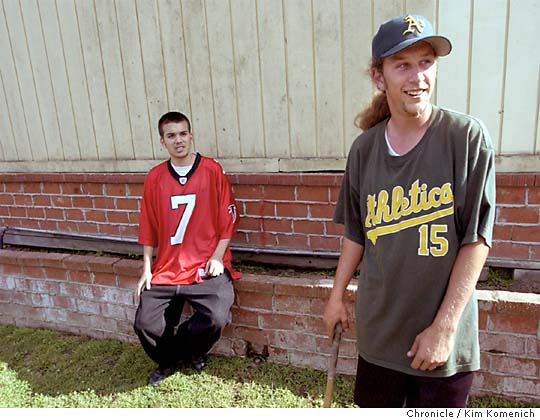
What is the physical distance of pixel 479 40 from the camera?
2377mm

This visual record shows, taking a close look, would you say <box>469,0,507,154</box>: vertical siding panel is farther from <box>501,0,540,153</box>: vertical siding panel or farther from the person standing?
the person standing

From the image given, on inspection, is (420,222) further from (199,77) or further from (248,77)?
(199,77)

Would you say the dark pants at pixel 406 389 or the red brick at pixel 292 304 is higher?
the dark pants at pixel 406 389

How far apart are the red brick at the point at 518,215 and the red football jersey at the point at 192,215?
1610 mm

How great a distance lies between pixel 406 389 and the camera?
174 cm

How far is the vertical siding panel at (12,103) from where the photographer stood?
3.49m

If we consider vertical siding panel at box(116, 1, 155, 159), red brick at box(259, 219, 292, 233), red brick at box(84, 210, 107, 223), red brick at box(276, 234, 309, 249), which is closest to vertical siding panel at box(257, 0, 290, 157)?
red brick at box(259, 219, 292, 233)

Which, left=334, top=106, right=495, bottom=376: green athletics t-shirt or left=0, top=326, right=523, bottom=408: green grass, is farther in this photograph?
left=0, top=326, right=523, bottom=408: green grass

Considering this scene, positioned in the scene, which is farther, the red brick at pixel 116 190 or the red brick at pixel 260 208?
the red brick at pixel 116 190

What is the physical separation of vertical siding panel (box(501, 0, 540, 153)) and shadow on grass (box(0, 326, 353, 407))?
172 cm

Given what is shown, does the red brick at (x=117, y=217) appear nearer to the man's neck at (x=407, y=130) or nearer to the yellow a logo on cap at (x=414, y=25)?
the man's neck at (x=407, y=130)

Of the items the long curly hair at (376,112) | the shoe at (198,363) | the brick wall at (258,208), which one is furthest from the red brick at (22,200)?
the long curly hair at (376,112)

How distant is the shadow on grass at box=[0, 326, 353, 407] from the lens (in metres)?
2.65

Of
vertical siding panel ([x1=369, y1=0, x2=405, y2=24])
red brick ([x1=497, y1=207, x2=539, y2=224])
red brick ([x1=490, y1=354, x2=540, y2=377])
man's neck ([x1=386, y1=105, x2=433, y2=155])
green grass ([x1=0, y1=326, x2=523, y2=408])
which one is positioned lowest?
green grass ([x1=0, y1=326, x2=523, y2=408])
